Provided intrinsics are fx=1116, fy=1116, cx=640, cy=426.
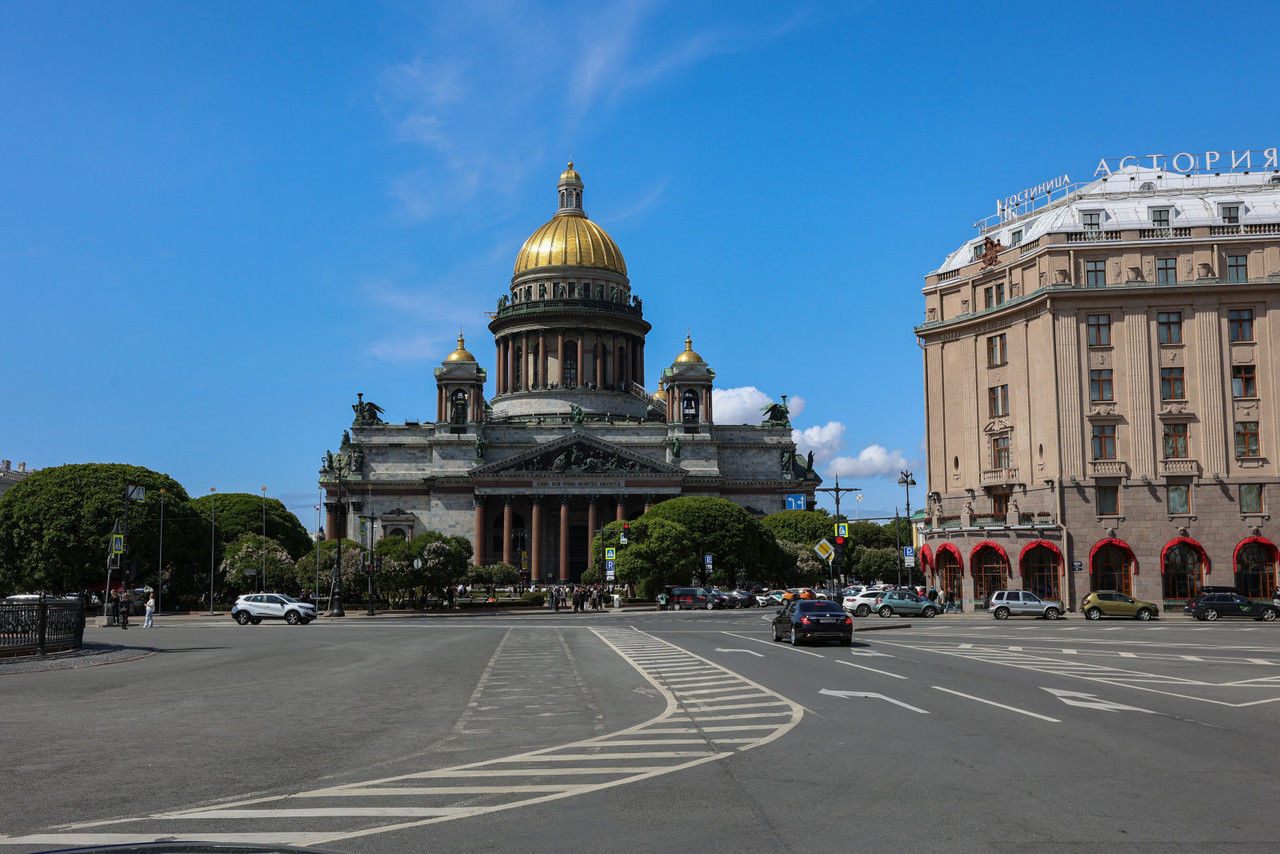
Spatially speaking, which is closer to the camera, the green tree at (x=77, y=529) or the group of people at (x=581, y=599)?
the group of people at (x=581, y=599)

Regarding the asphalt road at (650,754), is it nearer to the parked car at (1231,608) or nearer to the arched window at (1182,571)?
the parked car at (1231,608)

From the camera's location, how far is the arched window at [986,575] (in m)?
61.8

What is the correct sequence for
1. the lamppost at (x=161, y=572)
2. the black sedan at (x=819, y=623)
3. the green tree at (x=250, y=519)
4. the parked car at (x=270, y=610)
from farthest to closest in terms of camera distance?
the green tree at (x=250, y=519) < the lamppost at (x=161, y=572) < the parked car at (x=270, y=610) < the black sedan at (x=819, y=623)

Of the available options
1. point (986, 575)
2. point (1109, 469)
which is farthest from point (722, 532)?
point (1109, 469)

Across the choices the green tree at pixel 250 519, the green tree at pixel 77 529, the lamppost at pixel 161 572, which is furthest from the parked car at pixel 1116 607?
the green tree at pixel 250 519

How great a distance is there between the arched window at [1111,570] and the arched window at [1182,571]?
6.26 ft

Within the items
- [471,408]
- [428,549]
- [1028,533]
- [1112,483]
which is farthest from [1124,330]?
[471,408]

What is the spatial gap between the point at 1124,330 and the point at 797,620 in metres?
33.7

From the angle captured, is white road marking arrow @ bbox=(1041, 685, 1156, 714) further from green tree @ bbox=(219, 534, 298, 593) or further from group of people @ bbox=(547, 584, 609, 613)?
green tree @ bbox=(219, 534, 298, 593)

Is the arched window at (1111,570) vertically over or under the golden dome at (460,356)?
under

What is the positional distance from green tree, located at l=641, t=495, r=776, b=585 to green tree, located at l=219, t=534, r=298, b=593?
28.8m

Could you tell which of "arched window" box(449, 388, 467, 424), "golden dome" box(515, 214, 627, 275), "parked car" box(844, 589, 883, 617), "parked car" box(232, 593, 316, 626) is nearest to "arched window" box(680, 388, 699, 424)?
"golden dome" box(515, 214, 627, 275)

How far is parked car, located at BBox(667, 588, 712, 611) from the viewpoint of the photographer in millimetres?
75250

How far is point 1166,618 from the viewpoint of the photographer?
178ft
